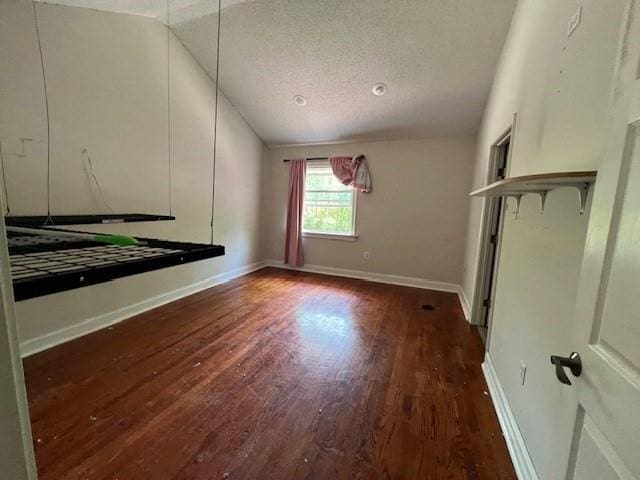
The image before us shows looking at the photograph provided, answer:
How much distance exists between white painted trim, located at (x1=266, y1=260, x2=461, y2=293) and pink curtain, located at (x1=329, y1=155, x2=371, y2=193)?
4.58ft

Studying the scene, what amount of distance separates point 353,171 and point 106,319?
3.65 metres

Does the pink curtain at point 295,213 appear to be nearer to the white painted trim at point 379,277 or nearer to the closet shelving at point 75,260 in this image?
the white painted trim at point 379,277

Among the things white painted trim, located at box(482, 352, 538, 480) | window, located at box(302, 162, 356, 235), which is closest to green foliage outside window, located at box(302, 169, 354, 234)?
window, located at box(302, 162, 356, 235)

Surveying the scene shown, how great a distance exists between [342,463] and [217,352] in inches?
51.9

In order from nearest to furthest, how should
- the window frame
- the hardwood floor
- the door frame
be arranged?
the hardwood floor, the door frame, the window frame

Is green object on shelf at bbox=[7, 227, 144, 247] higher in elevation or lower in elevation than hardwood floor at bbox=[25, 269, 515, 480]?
higher

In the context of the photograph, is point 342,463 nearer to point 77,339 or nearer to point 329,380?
point 329,380

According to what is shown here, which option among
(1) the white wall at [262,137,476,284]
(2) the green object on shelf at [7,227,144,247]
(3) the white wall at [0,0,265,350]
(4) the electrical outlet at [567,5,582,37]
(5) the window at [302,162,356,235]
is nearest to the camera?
(2) the green object on shelf at [7,227,144,247]

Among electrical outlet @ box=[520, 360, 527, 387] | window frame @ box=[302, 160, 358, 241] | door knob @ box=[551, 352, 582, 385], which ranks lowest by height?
electrical outlet @ box=[520, 360, 527, 387]

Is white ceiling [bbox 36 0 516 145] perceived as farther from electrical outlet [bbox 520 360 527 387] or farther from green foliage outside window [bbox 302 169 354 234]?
electrical outlet [bbox 520 360 527 387]

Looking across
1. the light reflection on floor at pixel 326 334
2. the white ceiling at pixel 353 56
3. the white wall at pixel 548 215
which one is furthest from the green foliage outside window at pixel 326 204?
the white wall at pixel 548 215

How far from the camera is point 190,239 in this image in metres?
3.56

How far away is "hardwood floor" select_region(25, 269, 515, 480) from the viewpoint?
4.38 feet

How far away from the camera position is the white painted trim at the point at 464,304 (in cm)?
314
